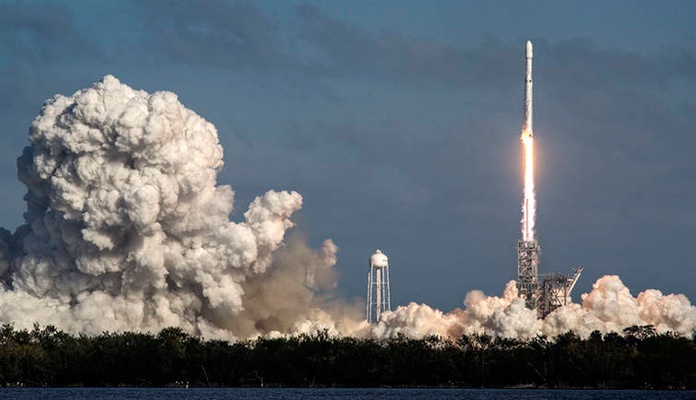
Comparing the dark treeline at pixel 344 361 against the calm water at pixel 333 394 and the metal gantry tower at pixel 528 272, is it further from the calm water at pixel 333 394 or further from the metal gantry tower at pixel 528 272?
the metal gantry tower at pixel 528 272

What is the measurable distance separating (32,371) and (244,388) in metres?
19.0

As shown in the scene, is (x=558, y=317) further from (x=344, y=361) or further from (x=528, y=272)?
(x=344, y=361)

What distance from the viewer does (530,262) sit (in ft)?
571

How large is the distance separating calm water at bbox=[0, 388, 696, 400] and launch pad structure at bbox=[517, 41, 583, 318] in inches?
622

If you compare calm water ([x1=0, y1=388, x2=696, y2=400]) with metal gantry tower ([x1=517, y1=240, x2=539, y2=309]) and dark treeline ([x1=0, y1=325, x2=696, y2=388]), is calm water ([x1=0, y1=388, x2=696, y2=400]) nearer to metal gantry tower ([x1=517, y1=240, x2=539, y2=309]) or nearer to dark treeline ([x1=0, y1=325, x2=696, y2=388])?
dark treeline ([x1=0, y1=325, x2=696, y2=388])

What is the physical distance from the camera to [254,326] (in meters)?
177

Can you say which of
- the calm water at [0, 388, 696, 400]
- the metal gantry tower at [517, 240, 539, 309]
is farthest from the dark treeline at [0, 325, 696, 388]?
the metal gantry tower at [517, 240, 539, 309]

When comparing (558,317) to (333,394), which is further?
(558,317)

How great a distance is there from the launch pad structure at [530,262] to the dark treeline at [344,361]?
11.8 metres

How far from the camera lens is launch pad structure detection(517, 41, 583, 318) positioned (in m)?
171

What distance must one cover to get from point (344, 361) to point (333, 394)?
8.15 metres

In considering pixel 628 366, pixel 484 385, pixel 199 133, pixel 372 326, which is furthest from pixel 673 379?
pixel 199 133

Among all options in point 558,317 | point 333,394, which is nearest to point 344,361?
point 333,394

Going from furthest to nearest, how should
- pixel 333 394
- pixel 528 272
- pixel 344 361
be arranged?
1. pixel 528 272
2. pixel 344 361
3. pixel 333 394
